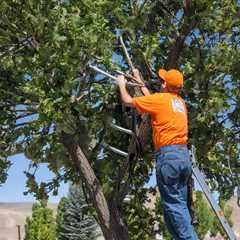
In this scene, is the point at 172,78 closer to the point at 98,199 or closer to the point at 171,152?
the point at 171,152

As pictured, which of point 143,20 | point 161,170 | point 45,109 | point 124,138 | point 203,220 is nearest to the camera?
point 161,170

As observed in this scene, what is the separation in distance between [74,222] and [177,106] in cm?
4812

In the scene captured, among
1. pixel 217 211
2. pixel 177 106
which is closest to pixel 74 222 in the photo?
pixel 217 211

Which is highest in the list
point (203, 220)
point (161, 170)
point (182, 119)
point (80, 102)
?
point (203, 220)

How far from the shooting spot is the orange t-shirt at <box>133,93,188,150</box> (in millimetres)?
7828

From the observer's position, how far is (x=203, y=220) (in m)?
60.9

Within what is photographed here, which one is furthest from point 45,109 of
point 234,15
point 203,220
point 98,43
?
point 203,220

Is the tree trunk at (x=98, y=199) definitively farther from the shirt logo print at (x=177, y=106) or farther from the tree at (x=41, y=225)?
the tree at (x=41, y=225)

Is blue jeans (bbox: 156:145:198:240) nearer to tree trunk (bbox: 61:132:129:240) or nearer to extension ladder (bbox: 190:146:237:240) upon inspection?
extension ladder (bbox: 190:146:237:240)

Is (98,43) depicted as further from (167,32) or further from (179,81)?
(179,81)

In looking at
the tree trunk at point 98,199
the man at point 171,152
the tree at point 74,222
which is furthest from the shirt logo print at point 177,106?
the tree at point 74,222

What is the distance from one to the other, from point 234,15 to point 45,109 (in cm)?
491

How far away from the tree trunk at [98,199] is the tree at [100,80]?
0.02 m

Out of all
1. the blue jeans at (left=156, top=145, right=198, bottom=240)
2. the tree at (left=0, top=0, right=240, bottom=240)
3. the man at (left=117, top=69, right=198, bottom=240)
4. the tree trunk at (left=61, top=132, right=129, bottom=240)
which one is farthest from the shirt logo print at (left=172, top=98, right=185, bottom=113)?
the tree trunk at (left=61, top=132, right=129, bottom=240)
